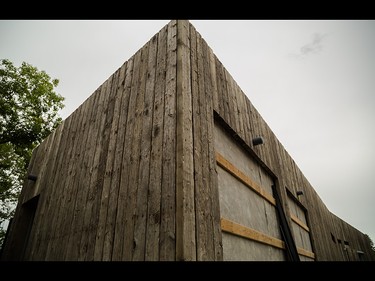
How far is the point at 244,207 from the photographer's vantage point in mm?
3852

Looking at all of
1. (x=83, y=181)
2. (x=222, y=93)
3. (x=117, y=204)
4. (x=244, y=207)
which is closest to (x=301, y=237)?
(x=244, y=207)

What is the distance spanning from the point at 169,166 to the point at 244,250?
1850 mm

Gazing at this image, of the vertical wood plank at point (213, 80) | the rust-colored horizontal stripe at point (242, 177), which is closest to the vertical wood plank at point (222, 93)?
the vertical wood plank at point (213, 80)

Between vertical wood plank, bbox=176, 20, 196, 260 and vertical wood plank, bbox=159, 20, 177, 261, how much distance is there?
6cm

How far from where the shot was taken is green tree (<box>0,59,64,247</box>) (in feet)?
48.5

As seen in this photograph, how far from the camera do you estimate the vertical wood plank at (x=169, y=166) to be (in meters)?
2.21

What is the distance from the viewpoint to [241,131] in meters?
4.34

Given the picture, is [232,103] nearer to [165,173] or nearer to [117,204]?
[165,173]

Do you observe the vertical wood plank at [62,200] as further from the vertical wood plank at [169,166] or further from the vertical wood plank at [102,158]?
the vertical wood plank at [169,166]

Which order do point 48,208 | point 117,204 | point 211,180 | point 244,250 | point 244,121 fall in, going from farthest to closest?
point 48,208, point 244,121, point 244,250, point 117,204, point 211,180

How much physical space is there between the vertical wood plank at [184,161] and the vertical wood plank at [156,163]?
276 mm
